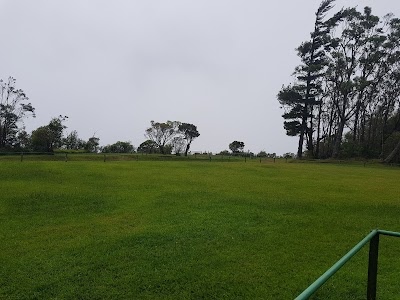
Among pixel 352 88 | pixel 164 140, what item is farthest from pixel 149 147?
pixel 352 88

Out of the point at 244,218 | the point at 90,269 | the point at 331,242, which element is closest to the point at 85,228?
the point at 90,269

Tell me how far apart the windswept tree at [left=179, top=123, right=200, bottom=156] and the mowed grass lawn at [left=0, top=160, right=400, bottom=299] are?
35340 millimetres

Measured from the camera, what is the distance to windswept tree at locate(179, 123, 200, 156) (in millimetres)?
48812

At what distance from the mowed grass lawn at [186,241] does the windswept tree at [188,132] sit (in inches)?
1391

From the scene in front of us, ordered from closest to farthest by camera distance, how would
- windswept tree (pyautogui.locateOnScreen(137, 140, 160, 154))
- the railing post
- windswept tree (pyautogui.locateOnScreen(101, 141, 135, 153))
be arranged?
the railing post, windswept tree (pyautogui.locateOnScreen(101, 141, 135, 153)), windswept tree (pyautogui.locateOnScreen(137, 140, 160, 154))

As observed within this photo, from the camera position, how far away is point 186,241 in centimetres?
714

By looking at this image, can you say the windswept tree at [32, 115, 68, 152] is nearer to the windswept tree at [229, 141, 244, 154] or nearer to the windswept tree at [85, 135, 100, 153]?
the windswept tree at [85, 135, 100, 153]

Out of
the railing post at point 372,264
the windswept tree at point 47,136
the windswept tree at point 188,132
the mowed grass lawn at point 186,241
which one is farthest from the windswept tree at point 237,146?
the railing post at point 372,264

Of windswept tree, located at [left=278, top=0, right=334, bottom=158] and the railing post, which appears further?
windswept tree, located at [left=278, top=0, right=334, bottom=158]

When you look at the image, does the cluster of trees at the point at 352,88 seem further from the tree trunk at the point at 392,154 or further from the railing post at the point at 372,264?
the railing post at the point at 372,264

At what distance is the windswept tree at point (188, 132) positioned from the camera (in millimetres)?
48812

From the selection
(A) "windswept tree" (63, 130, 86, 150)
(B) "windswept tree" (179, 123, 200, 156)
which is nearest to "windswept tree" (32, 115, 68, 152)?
(A) "windswept tree" (63, 130, 86, 150)

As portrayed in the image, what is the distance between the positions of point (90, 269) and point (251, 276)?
2987 mm

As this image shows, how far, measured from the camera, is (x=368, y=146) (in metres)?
40.6
